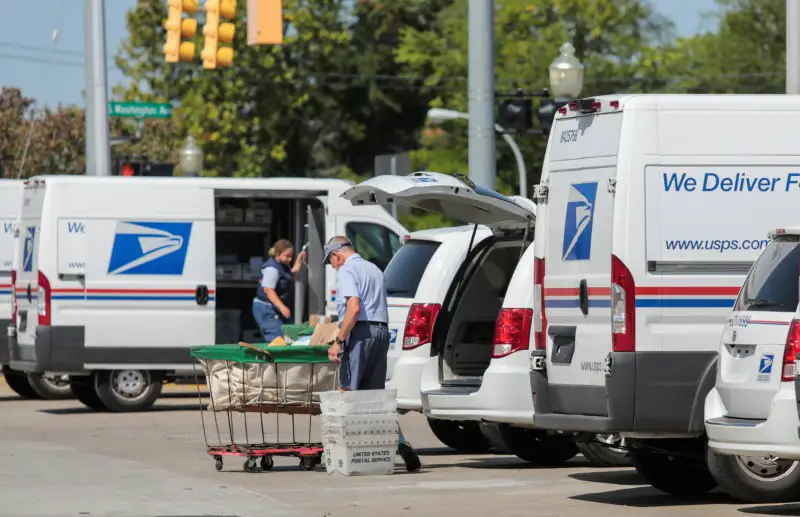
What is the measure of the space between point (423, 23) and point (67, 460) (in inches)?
2026

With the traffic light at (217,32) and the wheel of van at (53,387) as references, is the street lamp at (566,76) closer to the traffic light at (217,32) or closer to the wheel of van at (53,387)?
the traffic light at (217,32)

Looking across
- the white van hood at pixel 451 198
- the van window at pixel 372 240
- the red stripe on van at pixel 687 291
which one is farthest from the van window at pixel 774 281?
the van window at pixel 372 240

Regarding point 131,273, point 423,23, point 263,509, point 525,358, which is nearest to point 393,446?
point 525,358

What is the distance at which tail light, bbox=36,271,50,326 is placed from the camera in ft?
65.2

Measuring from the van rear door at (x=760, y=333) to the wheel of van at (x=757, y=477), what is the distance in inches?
30.4

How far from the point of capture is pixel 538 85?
60.2 m

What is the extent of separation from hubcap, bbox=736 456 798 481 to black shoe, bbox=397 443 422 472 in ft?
10.5

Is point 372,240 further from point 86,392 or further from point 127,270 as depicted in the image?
point 86,392

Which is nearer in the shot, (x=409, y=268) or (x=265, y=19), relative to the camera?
(x=409, y=268)

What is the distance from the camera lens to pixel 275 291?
67.3 feet

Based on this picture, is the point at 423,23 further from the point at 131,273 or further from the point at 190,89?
the point at 131,273

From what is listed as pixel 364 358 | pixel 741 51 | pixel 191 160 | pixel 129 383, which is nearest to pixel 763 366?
pixel 364 358

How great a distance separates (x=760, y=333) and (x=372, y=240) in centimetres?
1103

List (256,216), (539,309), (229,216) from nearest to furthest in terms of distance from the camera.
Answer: (539,309) → (229,216) → (256,216)
